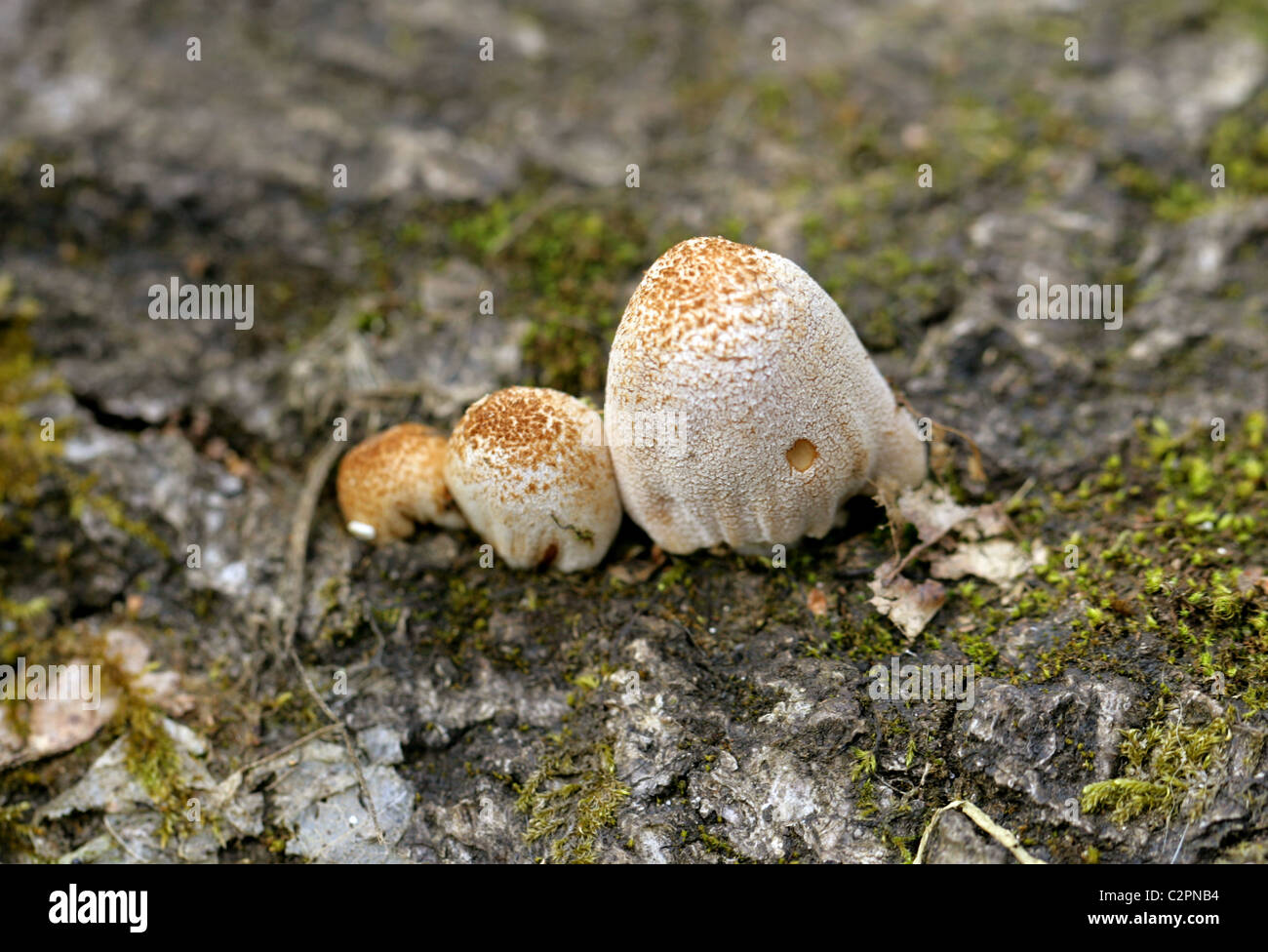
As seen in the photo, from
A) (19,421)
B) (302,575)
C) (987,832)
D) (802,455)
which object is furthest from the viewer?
(19,421)

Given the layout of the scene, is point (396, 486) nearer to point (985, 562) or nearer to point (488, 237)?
point (488, 237)

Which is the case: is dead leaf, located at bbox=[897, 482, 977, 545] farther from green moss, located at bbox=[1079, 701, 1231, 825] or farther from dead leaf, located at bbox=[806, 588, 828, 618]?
green moss, located at bbox=[1079, 701, 1231, 825]

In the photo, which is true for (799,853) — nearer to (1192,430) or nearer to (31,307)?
(1192,430)

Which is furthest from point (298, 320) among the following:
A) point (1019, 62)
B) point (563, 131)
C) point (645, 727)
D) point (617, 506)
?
point (1019, 62)

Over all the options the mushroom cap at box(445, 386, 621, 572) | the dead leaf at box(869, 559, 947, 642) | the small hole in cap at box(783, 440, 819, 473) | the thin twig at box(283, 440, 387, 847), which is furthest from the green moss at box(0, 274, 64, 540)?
the dead leaf at box(869, 559, 947, 642)

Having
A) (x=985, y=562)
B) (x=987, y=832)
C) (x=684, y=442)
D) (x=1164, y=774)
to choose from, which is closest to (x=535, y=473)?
(x=684, y=442)

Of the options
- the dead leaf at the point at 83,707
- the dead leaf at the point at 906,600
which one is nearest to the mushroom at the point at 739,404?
the dead leaf at the point at 906,600
